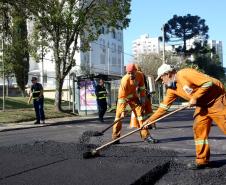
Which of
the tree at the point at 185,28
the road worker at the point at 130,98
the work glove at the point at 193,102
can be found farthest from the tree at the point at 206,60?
the work glove at the point at 193,102

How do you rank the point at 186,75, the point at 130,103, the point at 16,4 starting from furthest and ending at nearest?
1. the point at 16,4
2. the point at 130,103
3. the point at 186,75

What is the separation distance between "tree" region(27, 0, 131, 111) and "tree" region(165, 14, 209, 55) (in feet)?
113

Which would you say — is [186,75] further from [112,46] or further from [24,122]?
[112,46]

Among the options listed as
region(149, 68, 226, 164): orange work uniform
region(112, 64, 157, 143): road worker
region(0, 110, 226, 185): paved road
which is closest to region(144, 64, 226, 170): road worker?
region(149, 68, 226, 164): orange work uniform

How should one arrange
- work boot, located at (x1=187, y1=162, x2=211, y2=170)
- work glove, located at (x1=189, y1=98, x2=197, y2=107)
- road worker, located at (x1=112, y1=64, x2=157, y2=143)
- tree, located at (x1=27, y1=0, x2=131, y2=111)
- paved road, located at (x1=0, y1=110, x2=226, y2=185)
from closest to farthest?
1. paved road, located at (x1=0, y1=110, x2=226, y2=185)
2. work glove, located at (x1=189, y1=98, x2=197, y2=107)
3. work boot, located at (x1=187, y1=162, x2=211, y2=170)
4. road worker, located at (x1=112, y1=64, x2=157, y2=143)
5. tree, located at (x1=27, y1=0, x2=131, y2=111)

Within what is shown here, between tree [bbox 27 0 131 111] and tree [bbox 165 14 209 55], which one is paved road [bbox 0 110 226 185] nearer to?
tree [bbox 27 0 131 111]

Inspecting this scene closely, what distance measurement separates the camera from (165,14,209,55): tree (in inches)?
2319

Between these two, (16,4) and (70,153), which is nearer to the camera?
(70,153)

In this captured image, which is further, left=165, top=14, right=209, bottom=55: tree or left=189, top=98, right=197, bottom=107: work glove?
left=165, top=14, right=209, bottom=55: tree

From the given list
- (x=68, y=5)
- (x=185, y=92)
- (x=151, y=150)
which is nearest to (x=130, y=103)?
(x=151, y=150)

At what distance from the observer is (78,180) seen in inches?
248

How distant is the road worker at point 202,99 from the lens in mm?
6875

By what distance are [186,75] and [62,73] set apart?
18.2 metres

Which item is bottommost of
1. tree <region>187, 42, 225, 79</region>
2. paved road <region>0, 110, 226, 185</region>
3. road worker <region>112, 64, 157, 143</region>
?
paved road <region>0, 110, 226, 185</region>
